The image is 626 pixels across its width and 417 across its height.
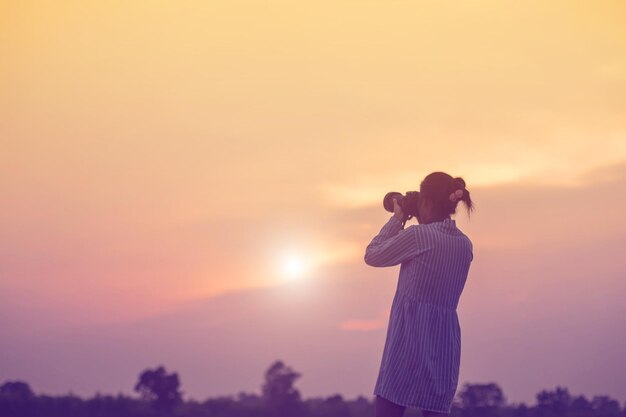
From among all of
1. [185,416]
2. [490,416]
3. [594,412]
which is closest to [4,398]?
[185,416]

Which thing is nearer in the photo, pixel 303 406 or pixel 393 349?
pixel 393 349

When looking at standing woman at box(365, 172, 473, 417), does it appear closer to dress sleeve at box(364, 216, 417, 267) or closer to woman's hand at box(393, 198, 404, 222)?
dress sleeve at box(364, 216, 417, 267)

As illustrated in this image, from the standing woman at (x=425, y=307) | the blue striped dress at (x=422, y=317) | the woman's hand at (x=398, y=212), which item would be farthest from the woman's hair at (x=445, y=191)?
the woman's hand at (x=398, y=212)

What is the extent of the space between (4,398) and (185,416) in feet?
7.36

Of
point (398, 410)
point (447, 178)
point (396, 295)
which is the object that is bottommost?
point (398, 410)

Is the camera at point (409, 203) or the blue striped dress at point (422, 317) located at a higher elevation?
the camera at point (409, 203)

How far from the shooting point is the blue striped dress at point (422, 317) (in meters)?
5.22

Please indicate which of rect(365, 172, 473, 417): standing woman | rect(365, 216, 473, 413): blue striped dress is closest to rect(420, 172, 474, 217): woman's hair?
rect(365, 172, 473, 417): standing woman

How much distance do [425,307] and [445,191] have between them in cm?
60

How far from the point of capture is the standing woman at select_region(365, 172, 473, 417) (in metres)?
5.22

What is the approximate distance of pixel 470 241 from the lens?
18.0 feet

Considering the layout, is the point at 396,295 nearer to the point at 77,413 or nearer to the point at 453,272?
the point at 453,272

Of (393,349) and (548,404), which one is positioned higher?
(548,404)

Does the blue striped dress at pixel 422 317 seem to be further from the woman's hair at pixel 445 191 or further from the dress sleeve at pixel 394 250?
the woman's hair at pixel 445 191
